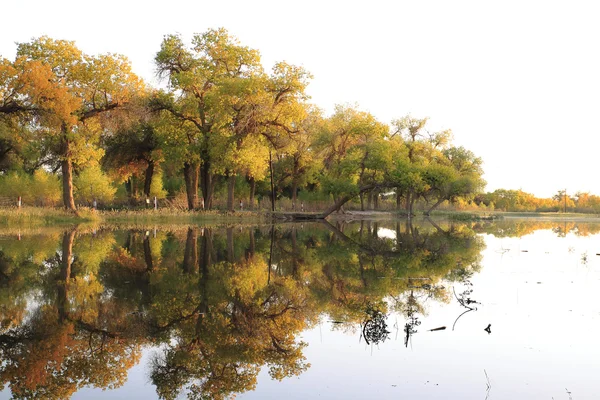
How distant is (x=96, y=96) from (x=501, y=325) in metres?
34.3

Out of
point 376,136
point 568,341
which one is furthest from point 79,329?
point 376,136

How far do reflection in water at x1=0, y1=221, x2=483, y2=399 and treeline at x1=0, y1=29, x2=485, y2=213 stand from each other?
59.9ft

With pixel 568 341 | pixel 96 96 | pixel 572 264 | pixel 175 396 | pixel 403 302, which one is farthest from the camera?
pixel 96 96

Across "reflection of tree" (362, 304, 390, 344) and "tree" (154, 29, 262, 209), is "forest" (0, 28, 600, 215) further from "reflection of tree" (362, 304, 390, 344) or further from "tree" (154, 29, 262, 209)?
"reflection of tree" (362, 304, 390, 344)

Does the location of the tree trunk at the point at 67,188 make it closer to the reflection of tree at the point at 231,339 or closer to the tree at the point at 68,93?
the tree at the point at 68,93

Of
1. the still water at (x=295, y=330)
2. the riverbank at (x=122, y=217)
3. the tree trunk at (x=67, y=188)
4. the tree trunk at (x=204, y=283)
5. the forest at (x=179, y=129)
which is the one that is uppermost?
the forest at (x=179, y=129)

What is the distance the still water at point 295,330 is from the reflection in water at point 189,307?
3 centimetres

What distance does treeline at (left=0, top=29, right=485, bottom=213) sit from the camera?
3462cm

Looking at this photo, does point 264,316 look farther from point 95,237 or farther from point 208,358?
point 95,237

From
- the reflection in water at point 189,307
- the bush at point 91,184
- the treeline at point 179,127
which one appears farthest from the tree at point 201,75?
the reflection in water at point 189,307

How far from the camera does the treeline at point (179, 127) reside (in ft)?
114

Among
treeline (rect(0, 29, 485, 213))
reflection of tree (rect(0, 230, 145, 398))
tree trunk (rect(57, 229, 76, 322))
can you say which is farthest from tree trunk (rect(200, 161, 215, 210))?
reflection of tree (rect(0, 230, 145, 398))

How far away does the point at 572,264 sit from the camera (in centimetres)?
1644

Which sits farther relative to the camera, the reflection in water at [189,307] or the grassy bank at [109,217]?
the grassy bank at [109,217]
